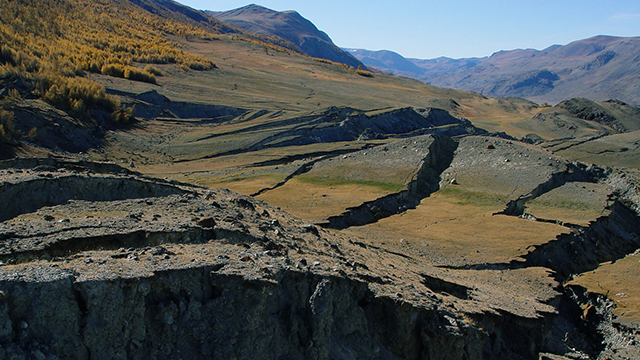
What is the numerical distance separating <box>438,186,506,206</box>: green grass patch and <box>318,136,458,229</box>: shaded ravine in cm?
118

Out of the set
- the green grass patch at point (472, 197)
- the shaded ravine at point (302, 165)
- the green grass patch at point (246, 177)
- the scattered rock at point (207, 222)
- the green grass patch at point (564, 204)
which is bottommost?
the green grass patch at point (246, 177)

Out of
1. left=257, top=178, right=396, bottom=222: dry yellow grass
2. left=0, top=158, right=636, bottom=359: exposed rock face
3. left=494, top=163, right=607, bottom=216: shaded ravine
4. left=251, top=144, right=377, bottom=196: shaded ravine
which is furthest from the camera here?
left=251, top=144, right=377, bottom=196: shaded ravine

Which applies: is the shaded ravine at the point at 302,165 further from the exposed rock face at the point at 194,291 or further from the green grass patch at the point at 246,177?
the exposed rock face at the point at 194,291

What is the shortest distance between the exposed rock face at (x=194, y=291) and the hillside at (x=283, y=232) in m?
0.03

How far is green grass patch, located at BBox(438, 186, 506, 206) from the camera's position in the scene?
85.9 feet

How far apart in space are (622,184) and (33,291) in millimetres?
32051

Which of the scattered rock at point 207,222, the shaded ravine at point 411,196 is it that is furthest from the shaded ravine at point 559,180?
the scattered rock at point 207,222

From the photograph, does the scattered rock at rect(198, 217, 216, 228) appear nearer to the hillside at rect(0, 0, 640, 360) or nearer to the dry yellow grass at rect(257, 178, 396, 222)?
the hillside at rect(0, 0, 640, 360)

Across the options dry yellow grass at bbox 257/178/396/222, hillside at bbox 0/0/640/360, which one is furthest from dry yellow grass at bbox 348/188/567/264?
dry yellow grass at bbox 257/178/396/222

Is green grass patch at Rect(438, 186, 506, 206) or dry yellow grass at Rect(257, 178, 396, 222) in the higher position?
green grass patch at Rect(438, 186, 506, 206)

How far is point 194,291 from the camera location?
7492mm

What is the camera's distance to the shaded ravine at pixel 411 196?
22.4 m

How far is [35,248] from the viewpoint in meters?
7.49

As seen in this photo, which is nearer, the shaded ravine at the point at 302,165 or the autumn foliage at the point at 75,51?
the shaded ravine at the point at 302,165
